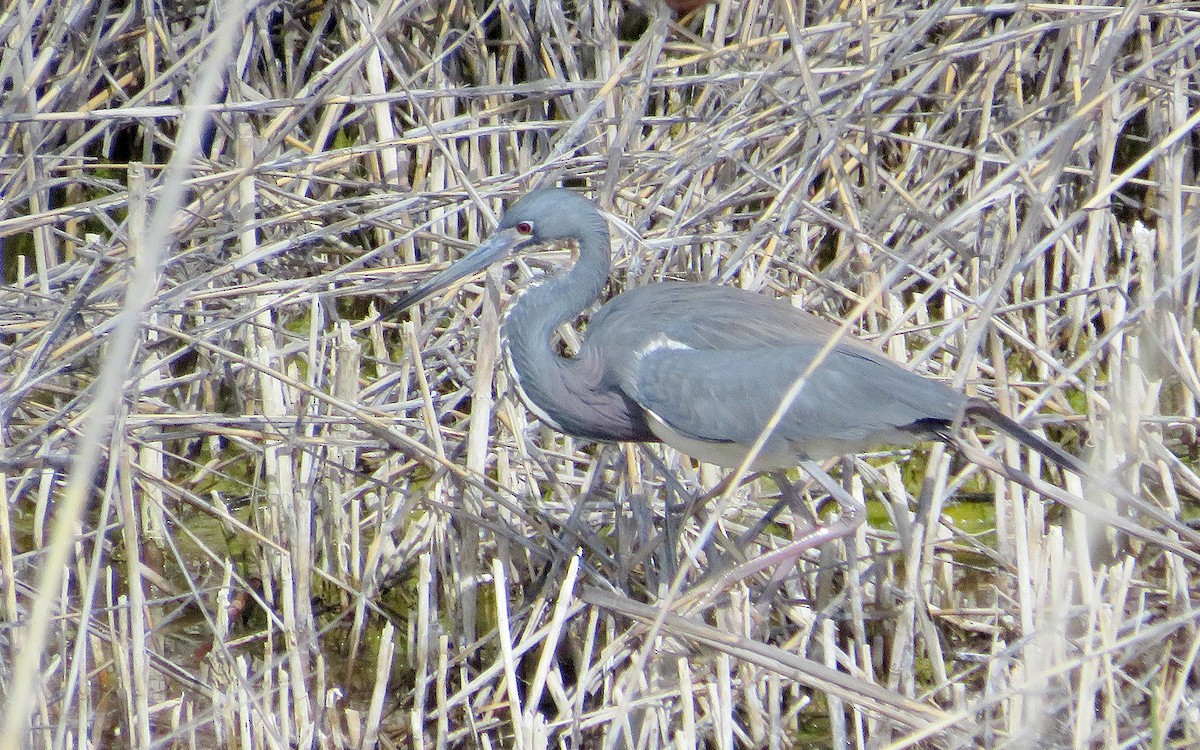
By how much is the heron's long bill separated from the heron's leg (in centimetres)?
86

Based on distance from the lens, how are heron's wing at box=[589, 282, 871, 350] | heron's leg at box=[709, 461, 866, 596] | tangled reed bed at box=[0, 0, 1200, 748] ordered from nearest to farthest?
1. tangled reed bed at box=[0, 0, 1200, 748]
2. heron's leg at box=[709, 461, 866, 596]
3. heron's wing at box=[589, 282, 871, 350]

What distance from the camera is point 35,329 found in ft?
10.4

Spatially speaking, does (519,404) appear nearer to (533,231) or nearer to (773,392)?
(533,231)

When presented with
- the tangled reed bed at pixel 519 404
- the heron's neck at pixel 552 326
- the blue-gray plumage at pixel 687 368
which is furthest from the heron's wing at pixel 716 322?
the tangled reed bed at pixel 519 404

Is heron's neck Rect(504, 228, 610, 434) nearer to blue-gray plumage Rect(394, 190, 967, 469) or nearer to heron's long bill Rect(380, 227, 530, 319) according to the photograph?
blue-gray plumage Rect(394, 190, 967, 469)

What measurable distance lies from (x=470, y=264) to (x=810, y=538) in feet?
3.31

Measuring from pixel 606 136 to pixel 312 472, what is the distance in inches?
51.1

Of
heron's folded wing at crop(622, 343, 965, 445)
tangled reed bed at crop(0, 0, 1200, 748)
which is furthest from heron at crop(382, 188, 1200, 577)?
tangled reed bed at crop(0, 0, 1200, 748)

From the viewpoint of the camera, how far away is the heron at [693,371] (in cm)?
301

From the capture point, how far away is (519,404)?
138 inches

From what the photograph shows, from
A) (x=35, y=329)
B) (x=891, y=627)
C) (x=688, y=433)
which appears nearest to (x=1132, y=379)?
(x=891, y=627)

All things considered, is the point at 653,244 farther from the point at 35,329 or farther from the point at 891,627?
the point at 35,329

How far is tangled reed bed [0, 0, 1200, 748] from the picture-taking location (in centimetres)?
270

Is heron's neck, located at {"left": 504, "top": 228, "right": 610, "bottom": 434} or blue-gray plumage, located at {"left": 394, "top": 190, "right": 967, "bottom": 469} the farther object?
heron's neck, located at {"left": 504, "top": 228, "right": 610, "bottom": 434}
